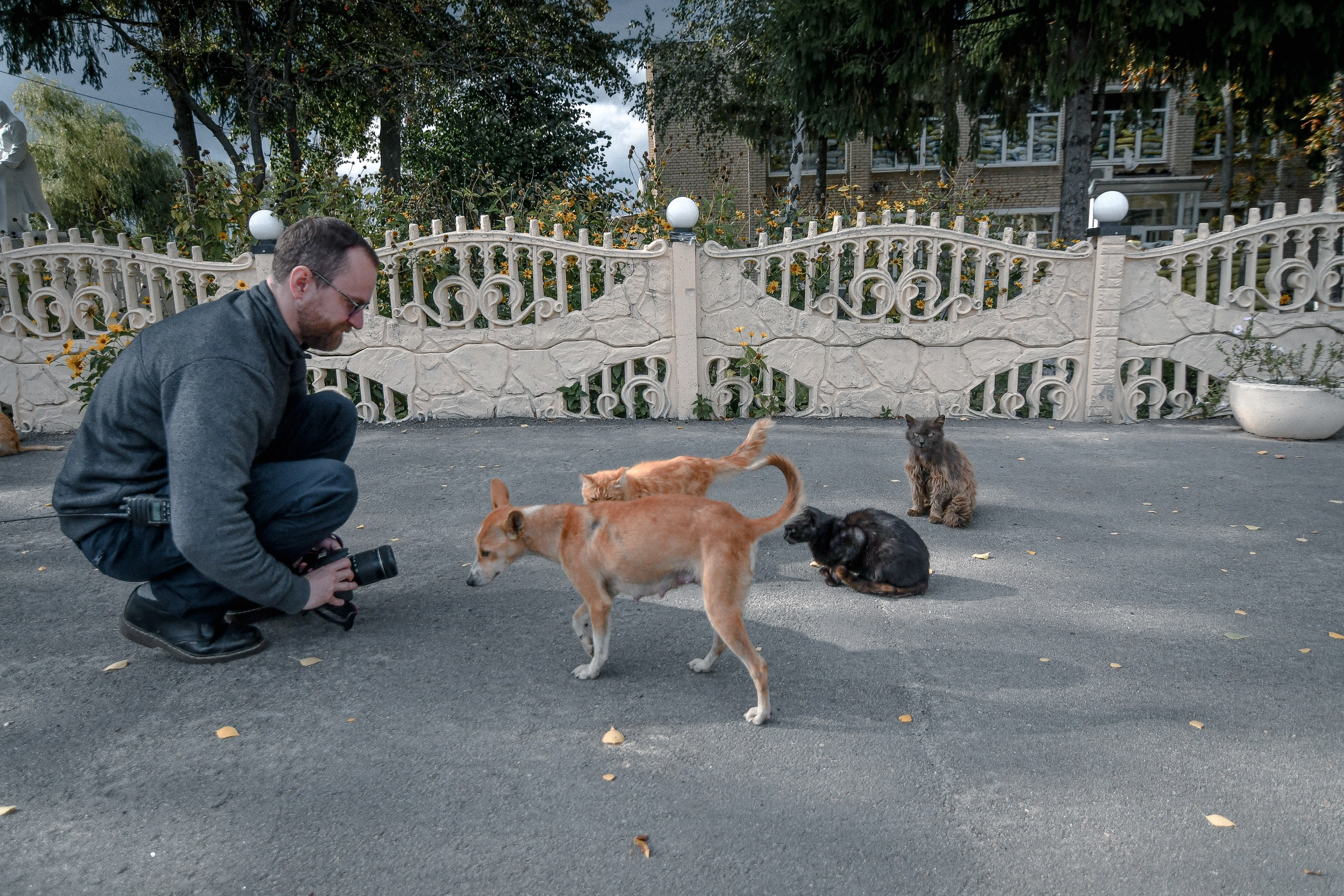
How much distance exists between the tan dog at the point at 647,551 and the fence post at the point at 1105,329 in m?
6.72

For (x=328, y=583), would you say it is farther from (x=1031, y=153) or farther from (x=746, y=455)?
(x=1031, y=153)

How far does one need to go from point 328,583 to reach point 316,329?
3.37 ft

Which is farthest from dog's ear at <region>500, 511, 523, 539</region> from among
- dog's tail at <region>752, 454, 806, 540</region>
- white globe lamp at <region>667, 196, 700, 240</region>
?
white globe lamp at <region>667, 196, 700, 240</region>

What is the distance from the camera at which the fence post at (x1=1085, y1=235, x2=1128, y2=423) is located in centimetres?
842

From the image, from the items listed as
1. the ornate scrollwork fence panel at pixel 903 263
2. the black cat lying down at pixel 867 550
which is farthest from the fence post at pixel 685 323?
the black cat lying down at pixel 867 550

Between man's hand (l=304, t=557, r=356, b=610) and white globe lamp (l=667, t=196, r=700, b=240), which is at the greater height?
white globe lamp (l=667, t=196, r=700, b=240)

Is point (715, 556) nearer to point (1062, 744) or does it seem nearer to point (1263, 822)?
point (1062, 744)

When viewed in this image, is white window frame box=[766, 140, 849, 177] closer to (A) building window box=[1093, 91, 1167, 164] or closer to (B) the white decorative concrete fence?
(A) building window box=[1093, 91, 1167, 164]

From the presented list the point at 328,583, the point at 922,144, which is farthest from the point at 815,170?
the point at 328,583

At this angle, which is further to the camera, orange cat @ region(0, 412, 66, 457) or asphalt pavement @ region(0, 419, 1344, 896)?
orange cat @ region(0, 412, 66, 457)

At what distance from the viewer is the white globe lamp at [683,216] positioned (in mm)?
8297

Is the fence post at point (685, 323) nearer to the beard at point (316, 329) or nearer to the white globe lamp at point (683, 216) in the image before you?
the white globe lamp at point (683, 216)

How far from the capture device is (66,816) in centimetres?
252

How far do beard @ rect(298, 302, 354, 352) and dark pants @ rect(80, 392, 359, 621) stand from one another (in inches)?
19.7
